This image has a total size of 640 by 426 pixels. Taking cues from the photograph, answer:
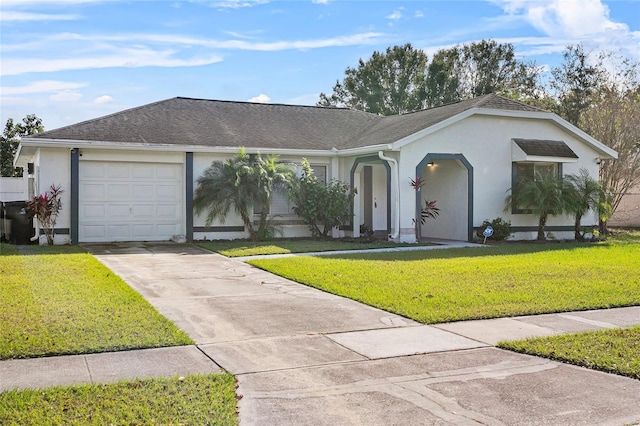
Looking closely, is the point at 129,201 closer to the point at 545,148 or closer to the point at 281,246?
the point at 281,246

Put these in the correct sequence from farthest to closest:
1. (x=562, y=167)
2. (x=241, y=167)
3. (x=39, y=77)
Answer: (x=562, y=167)
(x=241, y=167)
(x=39, y=77)

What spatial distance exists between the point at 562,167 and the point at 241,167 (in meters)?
9.51

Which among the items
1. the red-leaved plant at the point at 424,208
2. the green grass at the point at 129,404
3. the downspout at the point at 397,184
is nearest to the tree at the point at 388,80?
the red-leaved plant at the point at 424,208

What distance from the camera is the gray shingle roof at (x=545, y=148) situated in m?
18.5

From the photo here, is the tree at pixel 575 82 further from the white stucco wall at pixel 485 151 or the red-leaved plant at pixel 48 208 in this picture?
the red-leaved plant at pixel 48 208

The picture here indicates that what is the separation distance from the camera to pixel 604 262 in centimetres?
1317

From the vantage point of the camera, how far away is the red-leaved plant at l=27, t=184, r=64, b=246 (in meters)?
16.0

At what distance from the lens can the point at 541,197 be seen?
17594 mm

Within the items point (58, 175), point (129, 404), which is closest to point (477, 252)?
point (58, 175)

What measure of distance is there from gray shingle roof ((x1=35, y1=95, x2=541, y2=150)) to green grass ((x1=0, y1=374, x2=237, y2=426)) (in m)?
12.8

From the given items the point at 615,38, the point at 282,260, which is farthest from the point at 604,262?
the point at 615,38

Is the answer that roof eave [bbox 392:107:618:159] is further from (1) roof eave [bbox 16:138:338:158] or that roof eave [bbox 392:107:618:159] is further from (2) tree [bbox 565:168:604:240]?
(1) roof eave [bbox 16:138:338:158]

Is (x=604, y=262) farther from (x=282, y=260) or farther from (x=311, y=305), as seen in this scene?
(x=311, y=305)

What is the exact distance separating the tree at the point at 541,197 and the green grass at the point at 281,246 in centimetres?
393
